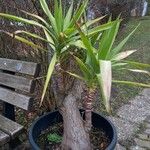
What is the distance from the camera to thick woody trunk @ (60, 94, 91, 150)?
293cm

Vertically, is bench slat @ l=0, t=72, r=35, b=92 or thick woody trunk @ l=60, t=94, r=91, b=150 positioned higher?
bench slat @ l=0, t=72, r=35, b=92

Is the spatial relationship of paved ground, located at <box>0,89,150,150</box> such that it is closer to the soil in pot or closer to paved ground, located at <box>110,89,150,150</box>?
paved ground, located at <box>110,89,150,150</box>

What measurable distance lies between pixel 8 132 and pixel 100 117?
80cm

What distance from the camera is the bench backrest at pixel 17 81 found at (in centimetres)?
317

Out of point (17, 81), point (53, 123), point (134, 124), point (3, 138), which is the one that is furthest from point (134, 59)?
point (3, 138)

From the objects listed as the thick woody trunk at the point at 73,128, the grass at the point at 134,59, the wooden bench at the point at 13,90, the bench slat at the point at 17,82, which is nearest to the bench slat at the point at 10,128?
the wooden bench at the point at 13,90

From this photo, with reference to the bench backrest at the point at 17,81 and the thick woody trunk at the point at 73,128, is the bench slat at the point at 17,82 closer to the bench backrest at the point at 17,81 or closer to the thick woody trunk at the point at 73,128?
the bench backrest at the point at 17,81

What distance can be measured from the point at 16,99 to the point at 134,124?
1.62 meters

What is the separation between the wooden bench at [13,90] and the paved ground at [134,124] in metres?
1.13

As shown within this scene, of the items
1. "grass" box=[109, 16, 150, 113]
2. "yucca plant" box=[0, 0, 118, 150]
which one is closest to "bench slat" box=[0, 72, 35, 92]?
"yucca plant" box=[0, 0, 118, 150]

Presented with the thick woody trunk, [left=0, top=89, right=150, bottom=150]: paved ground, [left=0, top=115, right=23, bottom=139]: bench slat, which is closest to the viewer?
the thick woody trunk

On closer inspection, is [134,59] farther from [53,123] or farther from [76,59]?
[76,59]

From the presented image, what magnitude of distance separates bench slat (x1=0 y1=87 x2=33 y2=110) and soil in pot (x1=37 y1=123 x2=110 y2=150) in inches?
11.4

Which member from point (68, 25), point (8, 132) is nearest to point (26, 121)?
point (8, 132)
